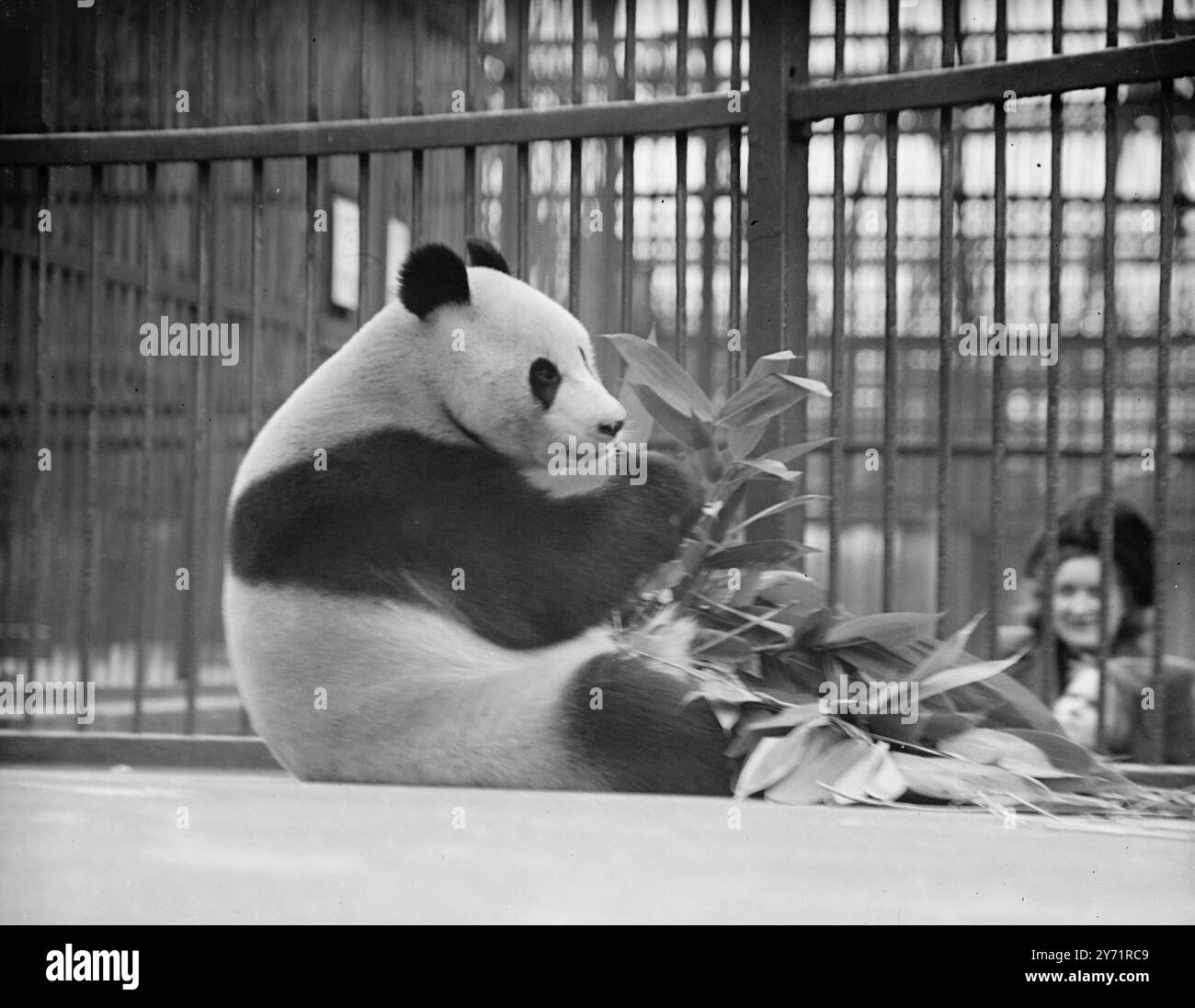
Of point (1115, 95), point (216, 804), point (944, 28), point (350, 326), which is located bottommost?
point (216, 804)

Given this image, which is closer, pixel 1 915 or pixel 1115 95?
pixel 1 915

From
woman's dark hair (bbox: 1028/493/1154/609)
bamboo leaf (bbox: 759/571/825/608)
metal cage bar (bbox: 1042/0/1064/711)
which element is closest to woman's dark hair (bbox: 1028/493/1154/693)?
woman's dark hair (bbox: 1028/493/1154/609)

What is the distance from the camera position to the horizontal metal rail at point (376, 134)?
8.83 feet

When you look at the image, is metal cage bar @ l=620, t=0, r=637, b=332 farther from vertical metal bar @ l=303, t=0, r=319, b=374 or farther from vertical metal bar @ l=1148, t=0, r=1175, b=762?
vertical metal bar @ l=1148, t=0, r=1175, b=762

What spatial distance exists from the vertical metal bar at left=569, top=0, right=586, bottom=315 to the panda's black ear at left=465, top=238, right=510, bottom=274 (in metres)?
0.20

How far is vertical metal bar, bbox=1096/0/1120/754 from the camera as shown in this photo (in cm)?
241

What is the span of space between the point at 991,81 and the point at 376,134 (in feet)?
4.35

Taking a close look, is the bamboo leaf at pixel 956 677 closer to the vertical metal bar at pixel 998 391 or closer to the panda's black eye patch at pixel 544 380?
the vertical metal bar at pixel 998 391

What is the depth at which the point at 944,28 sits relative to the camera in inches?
102

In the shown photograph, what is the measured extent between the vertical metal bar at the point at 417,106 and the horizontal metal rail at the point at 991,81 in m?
0.82

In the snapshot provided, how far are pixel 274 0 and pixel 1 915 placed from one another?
231 centimetres

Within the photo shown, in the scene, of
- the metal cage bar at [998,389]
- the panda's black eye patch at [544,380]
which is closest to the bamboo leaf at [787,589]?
the metal cage bar at [998,389]

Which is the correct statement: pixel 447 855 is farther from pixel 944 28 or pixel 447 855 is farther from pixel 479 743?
pixel 944 28
